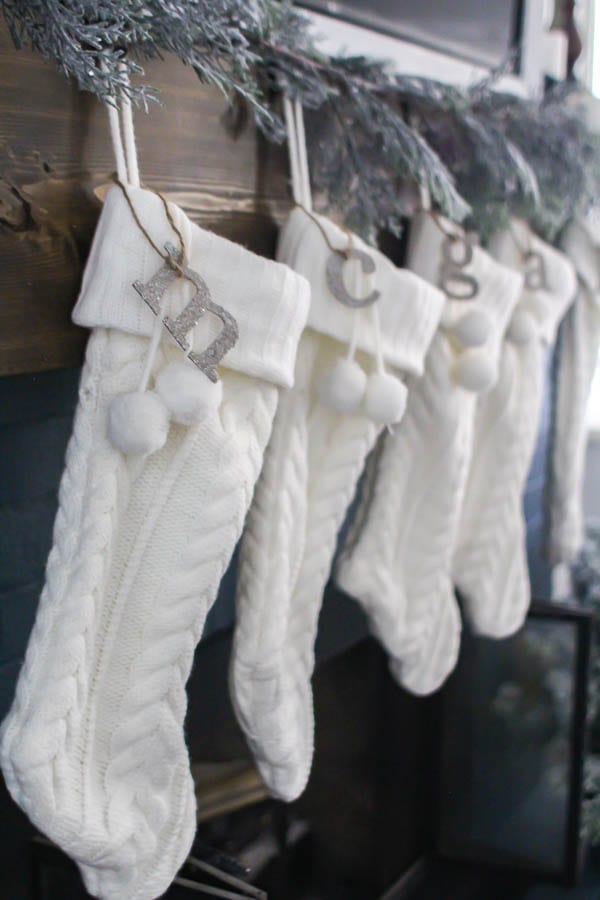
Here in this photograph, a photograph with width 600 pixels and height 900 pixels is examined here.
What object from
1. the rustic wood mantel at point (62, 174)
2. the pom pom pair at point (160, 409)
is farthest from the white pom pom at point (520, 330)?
the pom pom pair at point (160, 409)

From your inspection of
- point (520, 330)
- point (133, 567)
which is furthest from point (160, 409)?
point (520, 330)

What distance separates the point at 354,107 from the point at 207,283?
→ 11.4 inches

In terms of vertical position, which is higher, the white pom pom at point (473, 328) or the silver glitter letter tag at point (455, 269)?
the silver glitter letter tag at point (455, 269)

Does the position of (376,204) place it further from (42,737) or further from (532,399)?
(42,737)

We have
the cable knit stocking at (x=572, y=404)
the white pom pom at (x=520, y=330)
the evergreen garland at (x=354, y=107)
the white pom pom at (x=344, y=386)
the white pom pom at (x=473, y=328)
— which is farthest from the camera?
the cable knit stocking at (x=572, y=404)

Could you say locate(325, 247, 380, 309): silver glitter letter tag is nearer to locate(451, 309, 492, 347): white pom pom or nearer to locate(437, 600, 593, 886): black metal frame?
locate(451, 309, 492, 347): white pom pom

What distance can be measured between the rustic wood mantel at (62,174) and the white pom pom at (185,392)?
0.28 feet

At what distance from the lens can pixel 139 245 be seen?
0.73m

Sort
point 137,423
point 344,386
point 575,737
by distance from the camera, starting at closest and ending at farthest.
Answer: point 137,423 < point 344,386 < point 575,737

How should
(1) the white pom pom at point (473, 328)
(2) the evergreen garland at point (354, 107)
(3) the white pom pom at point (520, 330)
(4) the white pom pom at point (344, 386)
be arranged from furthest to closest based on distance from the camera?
(3) the white pom pom at point (520, 330) → (1) the white pom pom at point (473, 328) → (4) the white pom pom at point (344, 386) → (2) the evergreen garland at point (354, 107)

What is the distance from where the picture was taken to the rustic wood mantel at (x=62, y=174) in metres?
0.69

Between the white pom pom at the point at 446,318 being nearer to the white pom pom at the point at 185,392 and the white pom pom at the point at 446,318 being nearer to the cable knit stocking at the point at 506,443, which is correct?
the cable knit stocking at the point at 506,443

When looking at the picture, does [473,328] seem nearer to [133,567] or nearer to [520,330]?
[520,330]

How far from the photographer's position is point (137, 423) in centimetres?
71
